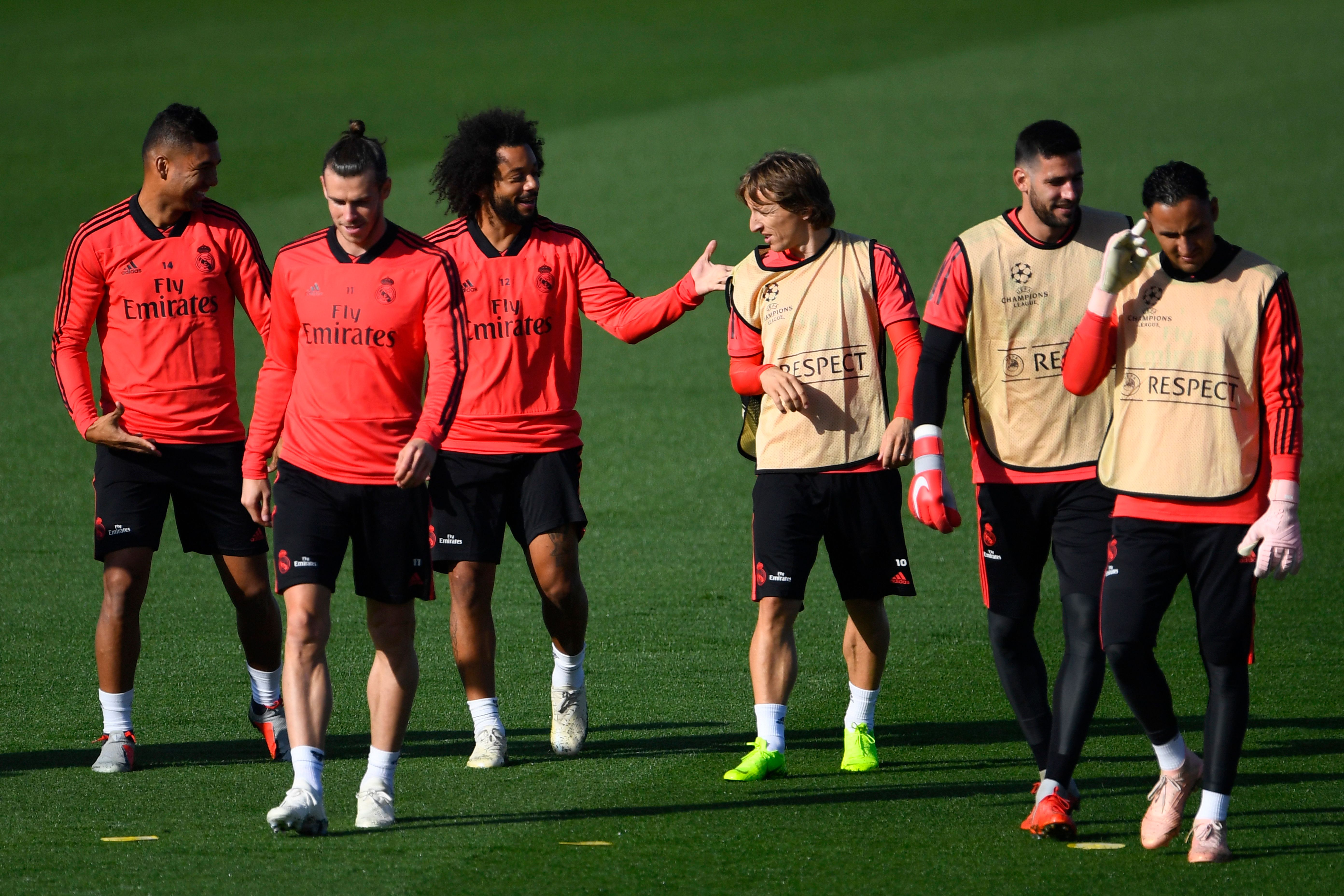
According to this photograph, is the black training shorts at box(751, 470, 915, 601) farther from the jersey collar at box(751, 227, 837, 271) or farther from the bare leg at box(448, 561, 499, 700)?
the bare leg at box(448, 561, 499, 700)

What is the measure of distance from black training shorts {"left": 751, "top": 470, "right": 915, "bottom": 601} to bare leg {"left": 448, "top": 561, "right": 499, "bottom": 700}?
1.05 metres

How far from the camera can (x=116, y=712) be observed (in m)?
6.08

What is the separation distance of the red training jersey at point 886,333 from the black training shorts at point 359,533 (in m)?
1.37

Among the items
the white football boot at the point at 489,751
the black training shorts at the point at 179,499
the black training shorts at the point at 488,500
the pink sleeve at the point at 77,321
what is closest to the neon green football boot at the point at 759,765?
the white football boot at the point at 489,751

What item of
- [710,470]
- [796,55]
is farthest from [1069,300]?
[796,55]

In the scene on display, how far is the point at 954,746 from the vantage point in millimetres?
6316

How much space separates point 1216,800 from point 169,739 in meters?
3.85

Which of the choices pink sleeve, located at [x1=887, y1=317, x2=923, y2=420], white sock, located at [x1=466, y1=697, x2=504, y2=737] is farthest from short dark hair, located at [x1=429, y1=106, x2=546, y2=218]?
white sock, located at [x1=466, y1=697, x2=504, y2=737]

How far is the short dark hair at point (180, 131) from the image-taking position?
20.5 ft

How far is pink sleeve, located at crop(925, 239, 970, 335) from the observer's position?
17.2ft

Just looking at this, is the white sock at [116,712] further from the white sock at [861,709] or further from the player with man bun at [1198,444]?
the player with man bun at [1198,444]

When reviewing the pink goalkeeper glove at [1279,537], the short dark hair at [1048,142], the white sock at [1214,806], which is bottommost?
the white sock at [1214,806]

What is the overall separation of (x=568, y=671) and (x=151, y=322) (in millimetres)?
2047

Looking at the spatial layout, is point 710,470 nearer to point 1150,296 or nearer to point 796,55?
point 1150,296
